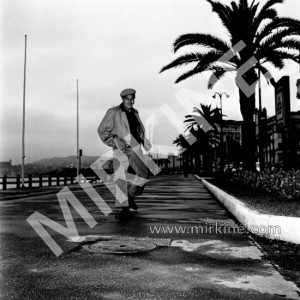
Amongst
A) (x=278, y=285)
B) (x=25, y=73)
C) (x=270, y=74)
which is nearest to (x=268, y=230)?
(x=278, y=285)

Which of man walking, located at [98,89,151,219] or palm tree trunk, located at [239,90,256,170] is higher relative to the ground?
palm tree trunk, located at [239,90,256,170]

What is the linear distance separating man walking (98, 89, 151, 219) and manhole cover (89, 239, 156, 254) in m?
1.91

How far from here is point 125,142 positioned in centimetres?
677

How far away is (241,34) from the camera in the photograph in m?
17.9

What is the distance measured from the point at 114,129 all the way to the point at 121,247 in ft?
8.41

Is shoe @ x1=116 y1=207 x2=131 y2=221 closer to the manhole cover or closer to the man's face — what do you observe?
the man's face

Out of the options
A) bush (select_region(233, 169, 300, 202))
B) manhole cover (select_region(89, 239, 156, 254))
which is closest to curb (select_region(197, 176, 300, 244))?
manhole cover (select_region(89, 239, 156, 254))

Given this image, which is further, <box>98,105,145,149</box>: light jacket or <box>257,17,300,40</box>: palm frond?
<box>257,17,300,40</box>: palm frond

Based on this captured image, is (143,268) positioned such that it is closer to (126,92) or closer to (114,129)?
(114,129)

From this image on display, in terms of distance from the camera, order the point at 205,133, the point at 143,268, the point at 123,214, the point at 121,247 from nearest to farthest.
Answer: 1. the point at 143,268
2. the point at 121,247
3. the point at 123,214
4. the point at 205,133

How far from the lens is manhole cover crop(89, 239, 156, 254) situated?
174 inches

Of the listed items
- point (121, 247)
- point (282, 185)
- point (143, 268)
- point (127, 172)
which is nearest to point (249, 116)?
point (282, 185)

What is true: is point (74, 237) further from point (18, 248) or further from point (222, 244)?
point (222, 244)

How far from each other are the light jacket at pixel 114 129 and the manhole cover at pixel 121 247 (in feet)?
6.87
